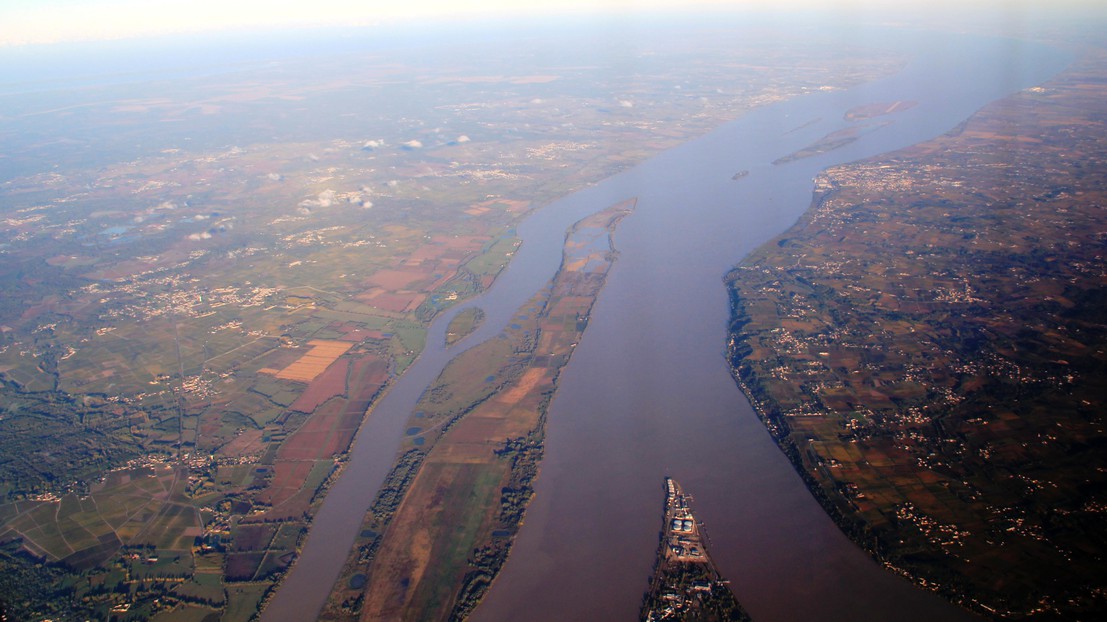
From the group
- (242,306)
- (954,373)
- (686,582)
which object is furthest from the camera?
(242,306)

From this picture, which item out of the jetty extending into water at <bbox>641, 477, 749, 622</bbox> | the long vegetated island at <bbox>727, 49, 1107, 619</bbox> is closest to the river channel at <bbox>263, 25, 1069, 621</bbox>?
the jetty extending into water at <bbox>641, 477, 749, 622</bbox>

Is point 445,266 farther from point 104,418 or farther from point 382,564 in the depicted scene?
point 382,564

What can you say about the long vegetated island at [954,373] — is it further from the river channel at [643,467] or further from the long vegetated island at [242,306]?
the long vegetated island at [242,306]

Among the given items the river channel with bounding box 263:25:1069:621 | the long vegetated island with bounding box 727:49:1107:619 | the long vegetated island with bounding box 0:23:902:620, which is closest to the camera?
the long vegetated island with bounding box 727:49:1107:619

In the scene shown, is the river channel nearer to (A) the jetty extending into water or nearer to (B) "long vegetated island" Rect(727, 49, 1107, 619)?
(A) the jetty extending into water

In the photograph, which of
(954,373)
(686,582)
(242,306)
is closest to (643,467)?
(686,582)

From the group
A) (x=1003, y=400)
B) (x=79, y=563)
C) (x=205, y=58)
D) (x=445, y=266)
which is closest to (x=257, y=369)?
(x=79, y=563)

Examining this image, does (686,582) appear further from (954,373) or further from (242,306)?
(242,306)
